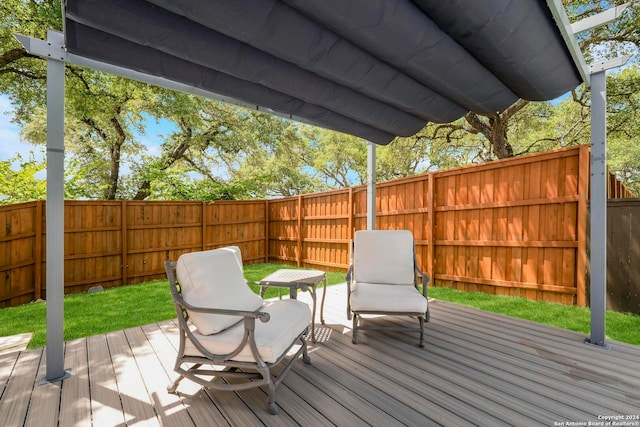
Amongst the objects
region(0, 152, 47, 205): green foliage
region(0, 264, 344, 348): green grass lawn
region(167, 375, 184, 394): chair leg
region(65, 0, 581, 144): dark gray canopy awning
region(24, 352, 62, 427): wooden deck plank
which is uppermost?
region(65, 0, 581, 144): dark gray canopy awning

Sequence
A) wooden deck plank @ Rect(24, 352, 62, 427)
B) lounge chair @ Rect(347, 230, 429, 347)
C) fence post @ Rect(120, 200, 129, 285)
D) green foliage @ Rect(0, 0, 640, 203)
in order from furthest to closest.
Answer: green foliage @ Rect(0, 0, 640, 203) < fence post @ Rect(120, 200, 129, 285) < lounge chair @ Rect(347, 230, 429, 347) < wooden deck plank @ Rect(24, 352, 62, 427)

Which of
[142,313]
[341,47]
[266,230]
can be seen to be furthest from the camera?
[266,230]

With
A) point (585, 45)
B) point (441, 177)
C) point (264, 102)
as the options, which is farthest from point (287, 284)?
point (585, 45)

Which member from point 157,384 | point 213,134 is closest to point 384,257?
point 157,384

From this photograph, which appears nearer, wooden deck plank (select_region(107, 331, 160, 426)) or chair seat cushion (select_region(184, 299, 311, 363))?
wooden deck plank (select_region(107, 331, 160, 426))

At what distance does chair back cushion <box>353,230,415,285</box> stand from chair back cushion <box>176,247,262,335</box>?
1557 millimetres

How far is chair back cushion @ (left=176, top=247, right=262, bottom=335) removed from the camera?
2045 millimetres

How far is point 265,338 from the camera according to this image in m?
1.95

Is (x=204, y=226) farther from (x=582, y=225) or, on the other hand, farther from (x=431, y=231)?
(x=582, y=225)

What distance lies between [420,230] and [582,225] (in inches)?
89.4

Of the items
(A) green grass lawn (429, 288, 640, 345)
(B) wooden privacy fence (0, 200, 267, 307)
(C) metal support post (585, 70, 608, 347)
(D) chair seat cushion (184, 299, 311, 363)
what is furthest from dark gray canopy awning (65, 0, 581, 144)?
(B) wooden privacy fence (0, 200, 267, 307)

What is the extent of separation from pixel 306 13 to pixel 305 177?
14.3m

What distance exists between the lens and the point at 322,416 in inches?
71.6

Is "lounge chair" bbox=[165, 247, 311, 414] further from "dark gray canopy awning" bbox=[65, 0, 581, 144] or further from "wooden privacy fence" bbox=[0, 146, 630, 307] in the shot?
"wooden privacy fence" bbox=[0, 146, 630, 307]
